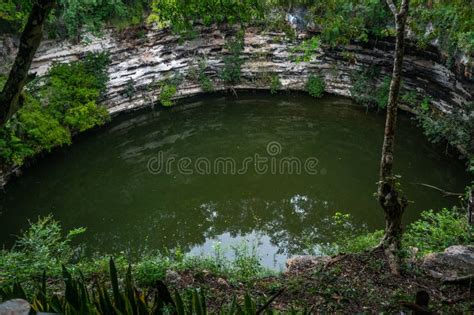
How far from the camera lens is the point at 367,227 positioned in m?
8.28

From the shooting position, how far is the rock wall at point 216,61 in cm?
1170

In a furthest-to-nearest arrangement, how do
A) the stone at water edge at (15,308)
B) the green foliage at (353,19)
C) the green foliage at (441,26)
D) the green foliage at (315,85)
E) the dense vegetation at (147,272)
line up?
the green foliage at (315,85)
the green foliage at (353,19)
the green foliage at (441,26)
the dense vegetation at (147,272)
the stone at water edge at (15,308)

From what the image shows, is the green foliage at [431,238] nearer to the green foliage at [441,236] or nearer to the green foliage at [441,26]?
the green foliage at [441,236]

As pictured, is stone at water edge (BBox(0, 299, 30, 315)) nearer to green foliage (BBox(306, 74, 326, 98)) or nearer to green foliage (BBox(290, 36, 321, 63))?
green foliage (BBox(290, 36, 321, 63))

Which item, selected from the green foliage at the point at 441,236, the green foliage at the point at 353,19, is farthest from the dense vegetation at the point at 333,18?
the green foliage at the point at 441,236

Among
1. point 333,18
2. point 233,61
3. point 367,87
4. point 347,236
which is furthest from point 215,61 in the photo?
point 347,236

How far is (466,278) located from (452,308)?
667 mm

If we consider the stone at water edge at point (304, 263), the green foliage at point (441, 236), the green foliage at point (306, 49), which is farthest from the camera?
the green foliage at point (306, 49)

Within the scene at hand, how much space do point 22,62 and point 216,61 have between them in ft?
34.5

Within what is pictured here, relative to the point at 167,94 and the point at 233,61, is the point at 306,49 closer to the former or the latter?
the point at 233,61

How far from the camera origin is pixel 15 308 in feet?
7.21

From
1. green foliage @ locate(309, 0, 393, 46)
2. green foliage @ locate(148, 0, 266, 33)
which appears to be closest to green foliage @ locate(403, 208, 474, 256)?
green foliage @ locate(148, 0, 266, 33)

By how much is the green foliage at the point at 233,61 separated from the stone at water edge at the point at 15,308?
473 inches

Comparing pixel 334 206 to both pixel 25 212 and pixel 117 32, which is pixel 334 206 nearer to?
pixel 25 212
